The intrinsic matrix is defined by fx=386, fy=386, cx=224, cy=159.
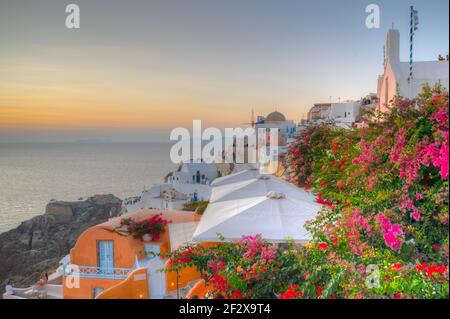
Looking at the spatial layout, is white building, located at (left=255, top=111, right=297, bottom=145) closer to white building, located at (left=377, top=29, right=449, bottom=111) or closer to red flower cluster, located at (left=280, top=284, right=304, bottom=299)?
white building, located at (left=377, top=29, right=449, bottom=111)

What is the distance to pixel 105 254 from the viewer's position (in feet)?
32.2

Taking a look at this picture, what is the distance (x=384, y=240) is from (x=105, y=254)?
25.5ft

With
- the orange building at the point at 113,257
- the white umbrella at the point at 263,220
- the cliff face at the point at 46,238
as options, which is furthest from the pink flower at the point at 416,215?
the cliff face at the point at 46,238

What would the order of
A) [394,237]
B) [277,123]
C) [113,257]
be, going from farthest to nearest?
[277,123] → [113,257] → [394,237]

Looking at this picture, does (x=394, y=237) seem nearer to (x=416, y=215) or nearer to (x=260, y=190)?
(x=416, y=215)

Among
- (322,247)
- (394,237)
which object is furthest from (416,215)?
(322,247)

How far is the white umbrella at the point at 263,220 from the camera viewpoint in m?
6.20

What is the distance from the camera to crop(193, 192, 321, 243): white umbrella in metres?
6.20

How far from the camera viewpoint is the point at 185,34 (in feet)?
23.6

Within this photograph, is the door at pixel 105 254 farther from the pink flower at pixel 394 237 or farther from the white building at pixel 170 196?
the white building at pixel 170 196

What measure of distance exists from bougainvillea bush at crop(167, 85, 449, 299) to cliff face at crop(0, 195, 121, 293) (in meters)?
19.6
